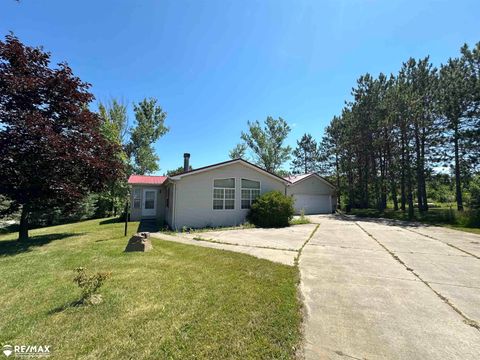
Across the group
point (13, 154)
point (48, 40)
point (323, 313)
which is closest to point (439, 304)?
point (323, 313)

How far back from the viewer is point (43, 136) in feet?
26.0

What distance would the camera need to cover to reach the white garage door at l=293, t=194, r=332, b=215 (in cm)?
2417

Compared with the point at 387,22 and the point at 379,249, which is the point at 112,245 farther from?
the point at 387,22

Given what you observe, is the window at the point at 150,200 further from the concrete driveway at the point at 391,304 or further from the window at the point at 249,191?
the concrete driveway at the point at 391,304

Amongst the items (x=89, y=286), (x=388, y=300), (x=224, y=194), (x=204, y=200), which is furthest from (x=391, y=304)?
(x=224, y=194)

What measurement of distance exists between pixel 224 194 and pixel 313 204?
14.7 m

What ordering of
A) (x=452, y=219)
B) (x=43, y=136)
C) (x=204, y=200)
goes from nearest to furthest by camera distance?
1. (x=43, y=136)
2. (x=204, y=200)
3. (x=452, y=219)

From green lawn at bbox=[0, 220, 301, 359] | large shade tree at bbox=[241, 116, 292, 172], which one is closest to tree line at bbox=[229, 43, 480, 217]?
large shade tree at bbox=[241, 116, 292, 172]

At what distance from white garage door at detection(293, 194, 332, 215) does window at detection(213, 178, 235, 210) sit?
37.8 ft

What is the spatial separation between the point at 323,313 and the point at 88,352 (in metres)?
3.22

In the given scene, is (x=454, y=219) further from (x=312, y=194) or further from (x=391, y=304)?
(x=391, y=304)

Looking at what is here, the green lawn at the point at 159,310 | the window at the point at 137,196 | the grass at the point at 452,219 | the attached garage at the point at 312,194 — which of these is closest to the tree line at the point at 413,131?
the grass at the point at 452,219

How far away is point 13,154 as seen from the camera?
789cm

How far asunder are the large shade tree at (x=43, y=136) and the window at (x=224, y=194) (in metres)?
5.88
